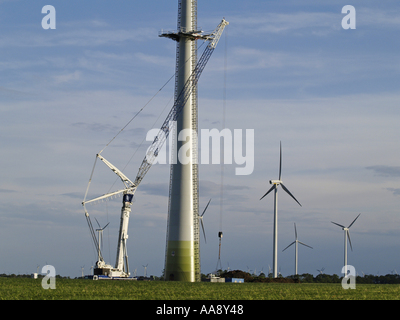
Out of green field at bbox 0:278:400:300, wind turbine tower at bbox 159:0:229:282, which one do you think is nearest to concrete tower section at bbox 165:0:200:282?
wind turbine tower at bbox 159:0:229:282

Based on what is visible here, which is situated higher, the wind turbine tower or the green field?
the wind turbine tower

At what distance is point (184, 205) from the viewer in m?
119

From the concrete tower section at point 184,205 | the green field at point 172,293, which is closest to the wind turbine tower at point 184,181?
the concrete tower section at point 184,205

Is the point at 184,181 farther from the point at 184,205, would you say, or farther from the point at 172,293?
the point at 172,293

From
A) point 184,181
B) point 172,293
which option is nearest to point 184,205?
point 184,181

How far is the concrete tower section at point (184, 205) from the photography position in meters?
119

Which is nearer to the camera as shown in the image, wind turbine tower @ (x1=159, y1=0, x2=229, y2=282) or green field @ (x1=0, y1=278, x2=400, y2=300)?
green field @ (x1=0, y1=278, x2=400, y2=300)

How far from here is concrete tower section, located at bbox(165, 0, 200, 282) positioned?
119250 mm

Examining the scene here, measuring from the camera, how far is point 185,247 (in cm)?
11919

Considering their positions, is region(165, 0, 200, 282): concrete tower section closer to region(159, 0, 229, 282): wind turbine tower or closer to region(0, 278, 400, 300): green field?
region(159, 0, 229, 282): wind turbine tower
